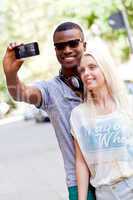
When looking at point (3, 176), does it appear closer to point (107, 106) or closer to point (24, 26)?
point (107, 106)

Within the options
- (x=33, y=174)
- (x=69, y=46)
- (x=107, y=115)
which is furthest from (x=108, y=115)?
(x=33, y=174)

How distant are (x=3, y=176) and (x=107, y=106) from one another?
8.72 meters

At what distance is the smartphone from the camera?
2.61m

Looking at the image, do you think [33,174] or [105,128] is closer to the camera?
[105,128]

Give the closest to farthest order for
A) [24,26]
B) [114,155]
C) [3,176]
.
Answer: [114,155] < [3,176] < [24,26]

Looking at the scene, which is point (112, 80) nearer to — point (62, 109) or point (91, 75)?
point (91, 75)

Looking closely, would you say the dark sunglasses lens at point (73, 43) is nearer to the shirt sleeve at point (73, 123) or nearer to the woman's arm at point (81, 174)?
the shirt sleeve at point (73, 123)

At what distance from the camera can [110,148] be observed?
8.34ft

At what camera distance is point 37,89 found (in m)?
2.74

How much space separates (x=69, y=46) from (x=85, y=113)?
12.9 inches

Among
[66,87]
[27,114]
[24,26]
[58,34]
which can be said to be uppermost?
[58,34]

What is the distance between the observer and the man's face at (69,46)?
2740 millimetres

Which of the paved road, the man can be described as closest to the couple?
the man

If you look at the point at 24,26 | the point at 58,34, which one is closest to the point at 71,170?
the point at 58,34
